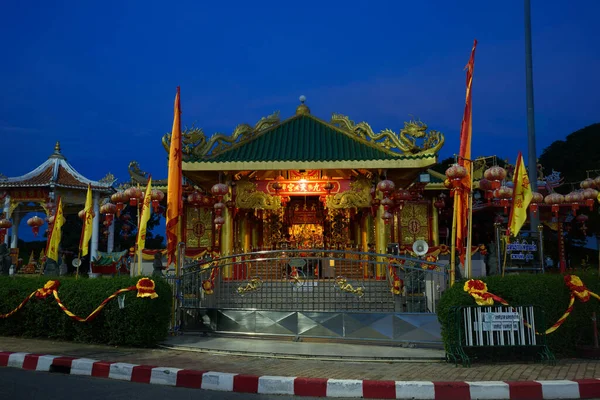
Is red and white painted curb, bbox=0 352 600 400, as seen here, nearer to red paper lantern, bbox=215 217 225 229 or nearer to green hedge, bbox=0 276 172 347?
green hedge, bbox=0 276 172 347

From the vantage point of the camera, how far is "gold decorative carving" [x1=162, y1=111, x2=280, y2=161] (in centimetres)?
1525

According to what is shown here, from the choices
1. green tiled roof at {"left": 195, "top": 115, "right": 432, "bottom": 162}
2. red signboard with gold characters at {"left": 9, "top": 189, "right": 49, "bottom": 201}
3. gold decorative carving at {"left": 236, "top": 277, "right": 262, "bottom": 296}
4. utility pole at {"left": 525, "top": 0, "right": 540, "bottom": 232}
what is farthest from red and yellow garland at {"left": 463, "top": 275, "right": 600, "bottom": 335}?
red signboard with gold characters at {"left": 9, "top": 189, "right": 49, "bottom": 201}

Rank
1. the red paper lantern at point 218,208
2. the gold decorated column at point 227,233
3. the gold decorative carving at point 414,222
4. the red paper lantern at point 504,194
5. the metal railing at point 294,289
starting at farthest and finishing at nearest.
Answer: the gold decorative carving at point 414,222 < the gold decorated column at point 227,233 < the red paper lantern at point 218,208 < the red paper lantern at point 504,194 < the metal railing at point 294,289

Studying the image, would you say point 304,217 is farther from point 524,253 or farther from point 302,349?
point 302,349

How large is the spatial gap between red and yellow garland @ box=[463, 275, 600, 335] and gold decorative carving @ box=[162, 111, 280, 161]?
998 cm

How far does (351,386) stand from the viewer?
5.82 m

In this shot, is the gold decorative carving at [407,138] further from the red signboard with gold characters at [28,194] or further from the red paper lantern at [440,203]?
the red signboard with gold characters at [28,194]

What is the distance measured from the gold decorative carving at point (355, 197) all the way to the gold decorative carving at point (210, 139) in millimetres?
3456

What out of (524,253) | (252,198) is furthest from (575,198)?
(252,198)

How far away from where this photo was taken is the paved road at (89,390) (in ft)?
18.0

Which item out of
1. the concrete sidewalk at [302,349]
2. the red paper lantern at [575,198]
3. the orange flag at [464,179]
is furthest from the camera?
the red paper lantern at [575,198]

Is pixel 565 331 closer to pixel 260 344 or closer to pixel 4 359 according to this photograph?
pixel 260 344

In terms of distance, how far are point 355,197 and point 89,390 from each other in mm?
11199

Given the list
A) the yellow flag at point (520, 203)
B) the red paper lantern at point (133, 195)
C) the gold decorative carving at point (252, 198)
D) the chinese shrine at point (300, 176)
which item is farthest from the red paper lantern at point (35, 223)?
the yellow flag at point (520, 203)
